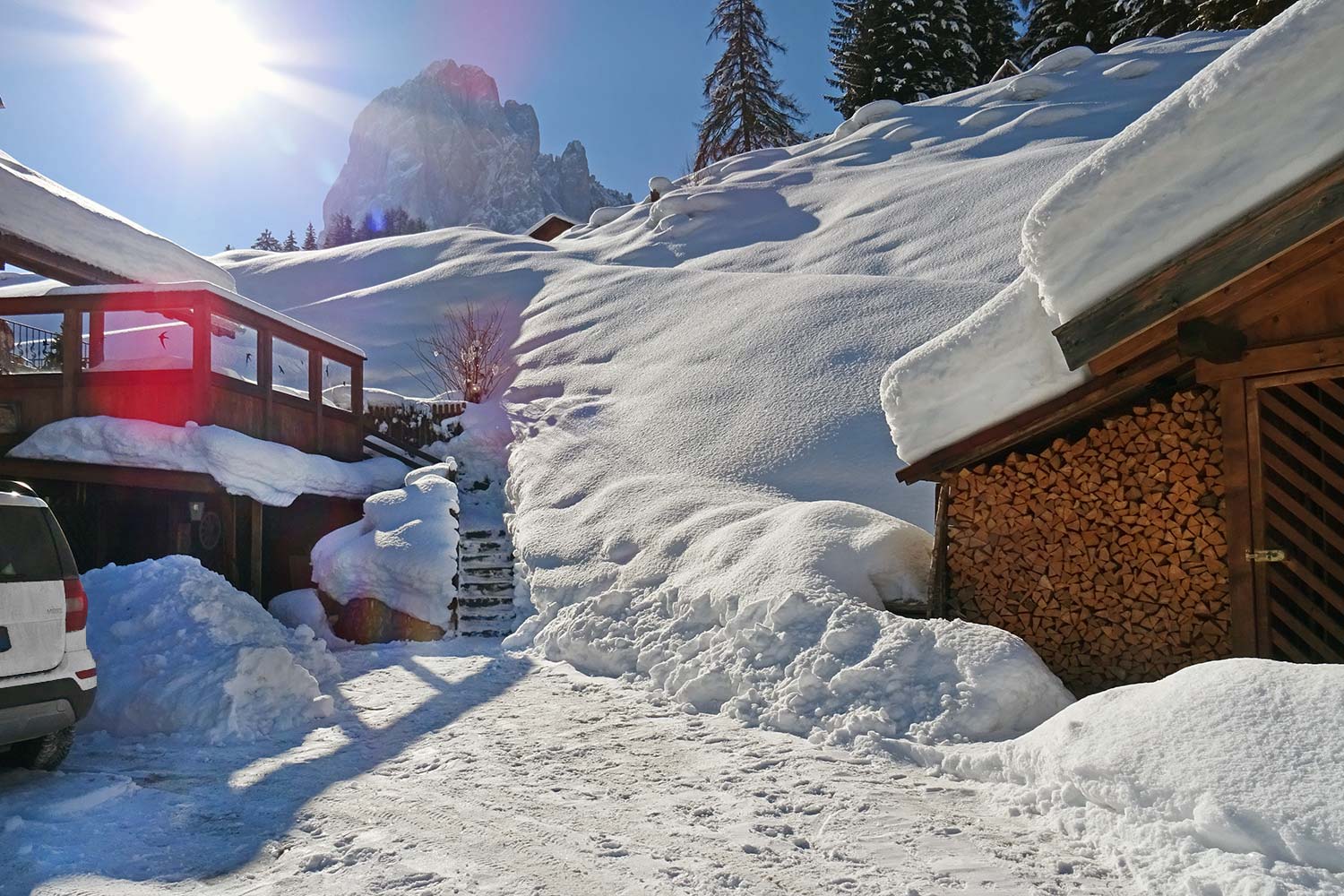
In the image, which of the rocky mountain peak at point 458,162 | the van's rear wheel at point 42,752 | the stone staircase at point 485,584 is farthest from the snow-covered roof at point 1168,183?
the rocky mountain peak at point 458,162

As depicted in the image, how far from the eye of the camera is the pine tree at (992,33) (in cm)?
3747

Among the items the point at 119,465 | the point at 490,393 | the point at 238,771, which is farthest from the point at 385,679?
the point at 490,393

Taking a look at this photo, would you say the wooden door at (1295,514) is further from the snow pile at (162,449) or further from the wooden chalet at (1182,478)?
the snow pile at (162,449)

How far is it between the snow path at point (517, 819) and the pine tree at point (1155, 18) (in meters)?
37.2

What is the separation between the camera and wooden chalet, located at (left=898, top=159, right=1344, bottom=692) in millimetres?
4648

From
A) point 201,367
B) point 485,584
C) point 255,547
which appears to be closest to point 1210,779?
point 485,584

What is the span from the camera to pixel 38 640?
4.55 meters

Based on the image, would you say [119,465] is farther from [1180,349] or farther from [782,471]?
[1180,349]

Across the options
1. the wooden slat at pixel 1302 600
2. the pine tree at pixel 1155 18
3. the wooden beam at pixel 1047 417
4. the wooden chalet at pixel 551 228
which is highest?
the pine tree at pixel 1155 18

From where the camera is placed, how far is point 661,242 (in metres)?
26.9

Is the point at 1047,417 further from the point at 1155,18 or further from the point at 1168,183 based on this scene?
the point at 1155,18

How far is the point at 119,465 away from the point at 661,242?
19.1 meters

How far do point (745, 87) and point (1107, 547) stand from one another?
37.3 m

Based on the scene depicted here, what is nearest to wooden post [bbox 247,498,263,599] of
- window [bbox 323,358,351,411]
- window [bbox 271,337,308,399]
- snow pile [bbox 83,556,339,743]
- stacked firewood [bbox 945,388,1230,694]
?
window [bbox 323,358,351,411]
